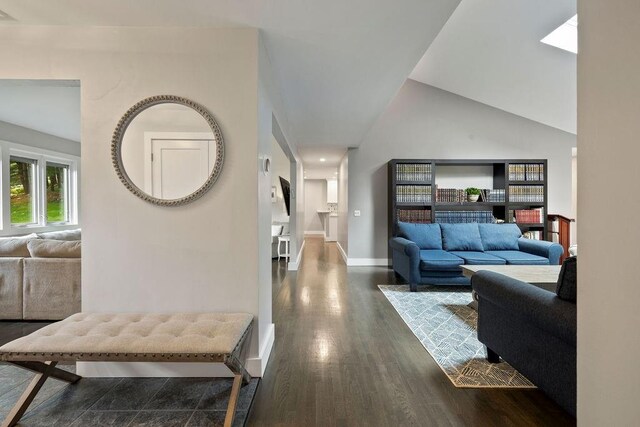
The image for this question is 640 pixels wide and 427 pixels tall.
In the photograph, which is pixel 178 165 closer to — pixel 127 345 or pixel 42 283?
pixel 127 345

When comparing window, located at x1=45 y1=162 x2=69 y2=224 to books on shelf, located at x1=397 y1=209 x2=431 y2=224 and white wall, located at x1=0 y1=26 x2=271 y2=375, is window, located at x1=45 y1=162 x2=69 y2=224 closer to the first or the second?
white wall, located at x1=0 y1=26 x2=271 y2=375

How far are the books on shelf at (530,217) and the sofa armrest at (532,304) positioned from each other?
3.82m

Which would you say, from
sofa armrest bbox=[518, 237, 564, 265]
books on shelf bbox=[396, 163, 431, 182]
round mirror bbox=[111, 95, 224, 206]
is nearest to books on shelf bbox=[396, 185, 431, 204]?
books on shelf bbox=[396, 163, 431, 182]

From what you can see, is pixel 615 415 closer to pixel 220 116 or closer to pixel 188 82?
pixel 220 116

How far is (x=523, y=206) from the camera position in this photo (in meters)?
5.29

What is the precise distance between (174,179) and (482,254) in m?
4.17

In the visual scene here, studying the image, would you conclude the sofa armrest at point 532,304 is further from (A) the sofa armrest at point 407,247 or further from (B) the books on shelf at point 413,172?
(B) the books on shelf at point 413,172

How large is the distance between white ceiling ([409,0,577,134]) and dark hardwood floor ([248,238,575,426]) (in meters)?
3.68

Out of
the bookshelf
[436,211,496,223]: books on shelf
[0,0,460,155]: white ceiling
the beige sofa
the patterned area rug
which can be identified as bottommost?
the patterned area rug

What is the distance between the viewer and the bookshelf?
5.17 m

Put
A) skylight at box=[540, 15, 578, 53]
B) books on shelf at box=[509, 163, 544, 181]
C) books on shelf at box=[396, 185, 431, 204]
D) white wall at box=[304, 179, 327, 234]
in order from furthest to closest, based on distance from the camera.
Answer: white wall at box=[304, 179, 327, 234], books on shelf at box=[396, 185, 431, 204], books on shelf at box=[509, 163, 544, 181], skylight at box=[540, 15, 578, 53]

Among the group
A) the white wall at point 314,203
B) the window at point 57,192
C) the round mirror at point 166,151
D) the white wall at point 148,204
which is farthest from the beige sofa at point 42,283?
the white wall at point 314,203

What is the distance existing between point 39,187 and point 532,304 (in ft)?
23.0

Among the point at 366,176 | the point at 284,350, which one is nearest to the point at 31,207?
the point at 284,350
